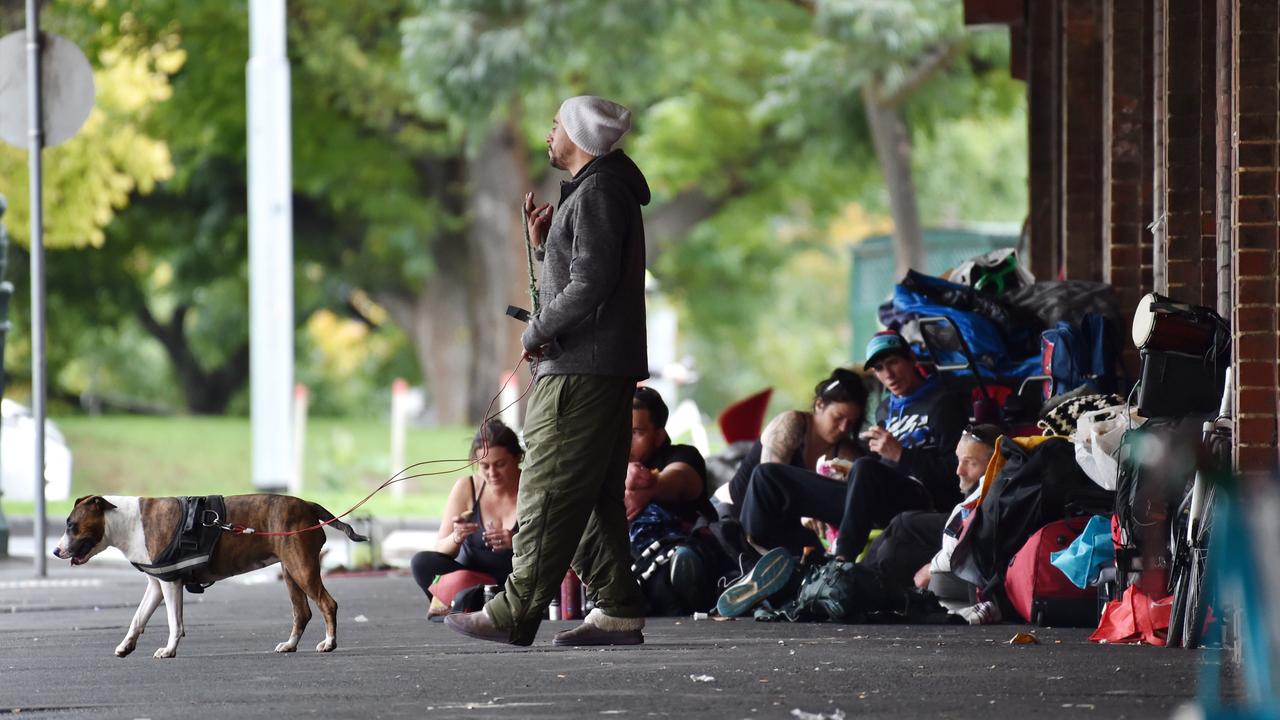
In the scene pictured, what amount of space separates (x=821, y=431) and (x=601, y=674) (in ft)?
13.2

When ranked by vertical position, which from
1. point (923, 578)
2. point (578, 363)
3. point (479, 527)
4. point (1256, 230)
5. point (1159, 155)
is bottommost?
point (923, 578)

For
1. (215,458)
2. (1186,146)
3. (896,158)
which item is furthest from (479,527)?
(215,458)

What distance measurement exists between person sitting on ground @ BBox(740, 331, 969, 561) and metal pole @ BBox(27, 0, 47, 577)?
4.76m

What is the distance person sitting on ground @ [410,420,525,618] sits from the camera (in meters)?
Result: 9.81

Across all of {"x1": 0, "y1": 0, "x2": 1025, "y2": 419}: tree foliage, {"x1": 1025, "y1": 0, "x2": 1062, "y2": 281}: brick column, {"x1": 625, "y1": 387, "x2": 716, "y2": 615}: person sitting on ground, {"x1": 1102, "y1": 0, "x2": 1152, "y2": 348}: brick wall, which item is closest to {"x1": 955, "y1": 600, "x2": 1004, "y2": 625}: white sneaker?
{"x1": 625, "y1": 387, "x2": 716, "y2": 615}: person sitting on ground

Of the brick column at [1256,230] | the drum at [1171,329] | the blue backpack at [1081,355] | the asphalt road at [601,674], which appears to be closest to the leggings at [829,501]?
the asphalt road at [601,674]

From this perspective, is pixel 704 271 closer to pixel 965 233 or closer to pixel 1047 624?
pixel 965 233

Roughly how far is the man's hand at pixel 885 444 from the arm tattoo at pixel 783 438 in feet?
1.97

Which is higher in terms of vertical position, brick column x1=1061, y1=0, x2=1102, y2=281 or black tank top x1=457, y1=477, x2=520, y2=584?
brick column x1=1061, y1=0, x2=1102, y2=281

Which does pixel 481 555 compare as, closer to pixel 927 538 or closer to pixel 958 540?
pixel 927 538

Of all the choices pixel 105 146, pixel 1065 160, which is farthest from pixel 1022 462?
pixel 105 146

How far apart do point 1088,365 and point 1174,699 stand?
449cm

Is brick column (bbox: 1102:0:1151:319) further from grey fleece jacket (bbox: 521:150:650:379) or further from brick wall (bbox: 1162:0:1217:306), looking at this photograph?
grey fleece jacket (bbox: 521:150:650:379)

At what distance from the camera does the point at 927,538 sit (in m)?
9.94
